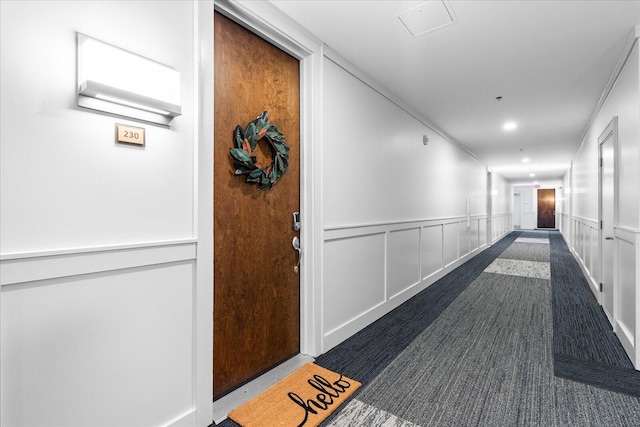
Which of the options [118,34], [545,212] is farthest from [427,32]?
[545,212]

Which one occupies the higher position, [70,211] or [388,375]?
Answer: [70,211]

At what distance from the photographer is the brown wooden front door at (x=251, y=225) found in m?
1.78

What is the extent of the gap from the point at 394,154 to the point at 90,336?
3.10 m

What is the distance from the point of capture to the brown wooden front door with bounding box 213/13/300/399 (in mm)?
1778

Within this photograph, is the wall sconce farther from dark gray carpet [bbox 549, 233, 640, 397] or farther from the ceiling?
dark gray carpet [bbox 549, 233, 640, 397]

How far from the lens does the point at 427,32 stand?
2.23m

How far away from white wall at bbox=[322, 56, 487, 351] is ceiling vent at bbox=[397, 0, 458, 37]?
65 centimetres

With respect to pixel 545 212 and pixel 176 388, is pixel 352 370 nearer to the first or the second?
pixel 176 388

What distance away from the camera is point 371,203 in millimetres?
3033

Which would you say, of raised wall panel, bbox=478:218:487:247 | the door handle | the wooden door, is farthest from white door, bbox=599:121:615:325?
raised wall panel, bbox=478:218:487:247

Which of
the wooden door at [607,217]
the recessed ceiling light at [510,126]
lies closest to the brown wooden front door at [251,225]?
the wooden door at [607,217]

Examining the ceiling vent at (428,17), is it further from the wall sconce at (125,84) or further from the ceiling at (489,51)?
the wall sconce at (125,84)

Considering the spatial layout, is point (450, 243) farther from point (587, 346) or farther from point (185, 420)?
point (185, 420)

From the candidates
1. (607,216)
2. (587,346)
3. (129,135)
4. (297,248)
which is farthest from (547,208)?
(129,135)
